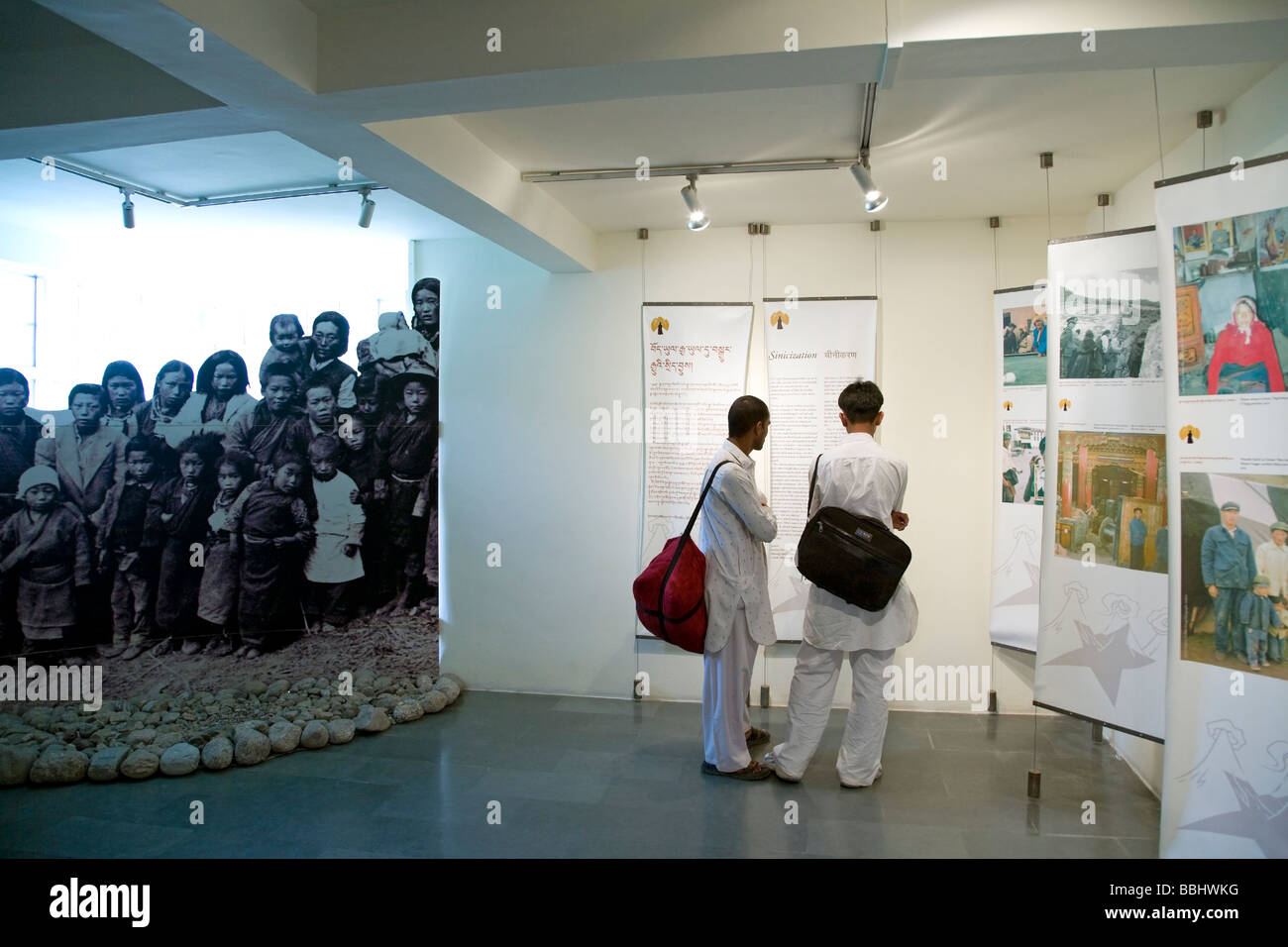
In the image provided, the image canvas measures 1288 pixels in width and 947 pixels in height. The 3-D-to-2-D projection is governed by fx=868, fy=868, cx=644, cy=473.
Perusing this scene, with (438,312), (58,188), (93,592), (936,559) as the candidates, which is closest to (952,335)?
(936,559)

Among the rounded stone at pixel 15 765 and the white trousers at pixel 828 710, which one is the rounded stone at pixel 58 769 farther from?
the white trousers at pixel 828 710

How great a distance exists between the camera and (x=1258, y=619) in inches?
105

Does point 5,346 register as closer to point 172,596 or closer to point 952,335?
point 172,596

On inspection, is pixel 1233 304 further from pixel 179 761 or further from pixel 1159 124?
pixel 179 761

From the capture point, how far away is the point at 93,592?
6059 mm

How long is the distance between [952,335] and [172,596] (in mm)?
5528

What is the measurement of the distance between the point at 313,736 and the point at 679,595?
2185 mm

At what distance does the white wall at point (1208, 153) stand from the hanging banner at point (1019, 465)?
612 millimetres

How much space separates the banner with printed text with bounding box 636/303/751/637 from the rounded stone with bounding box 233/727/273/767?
2.28m

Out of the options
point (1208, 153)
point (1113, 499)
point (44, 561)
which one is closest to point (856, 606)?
point (1113, 499)

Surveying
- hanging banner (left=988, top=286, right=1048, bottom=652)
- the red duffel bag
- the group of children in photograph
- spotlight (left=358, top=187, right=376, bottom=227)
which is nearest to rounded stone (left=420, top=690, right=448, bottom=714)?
the group of children in photograph

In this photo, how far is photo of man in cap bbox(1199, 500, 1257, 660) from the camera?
2.71 meters

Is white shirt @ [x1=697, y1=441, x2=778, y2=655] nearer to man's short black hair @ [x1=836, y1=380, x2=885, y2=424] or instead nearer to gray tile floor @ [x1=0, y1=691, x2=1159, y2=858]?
man's short black hair @ [x1=836, y1=380, x2=885, y2=424]
